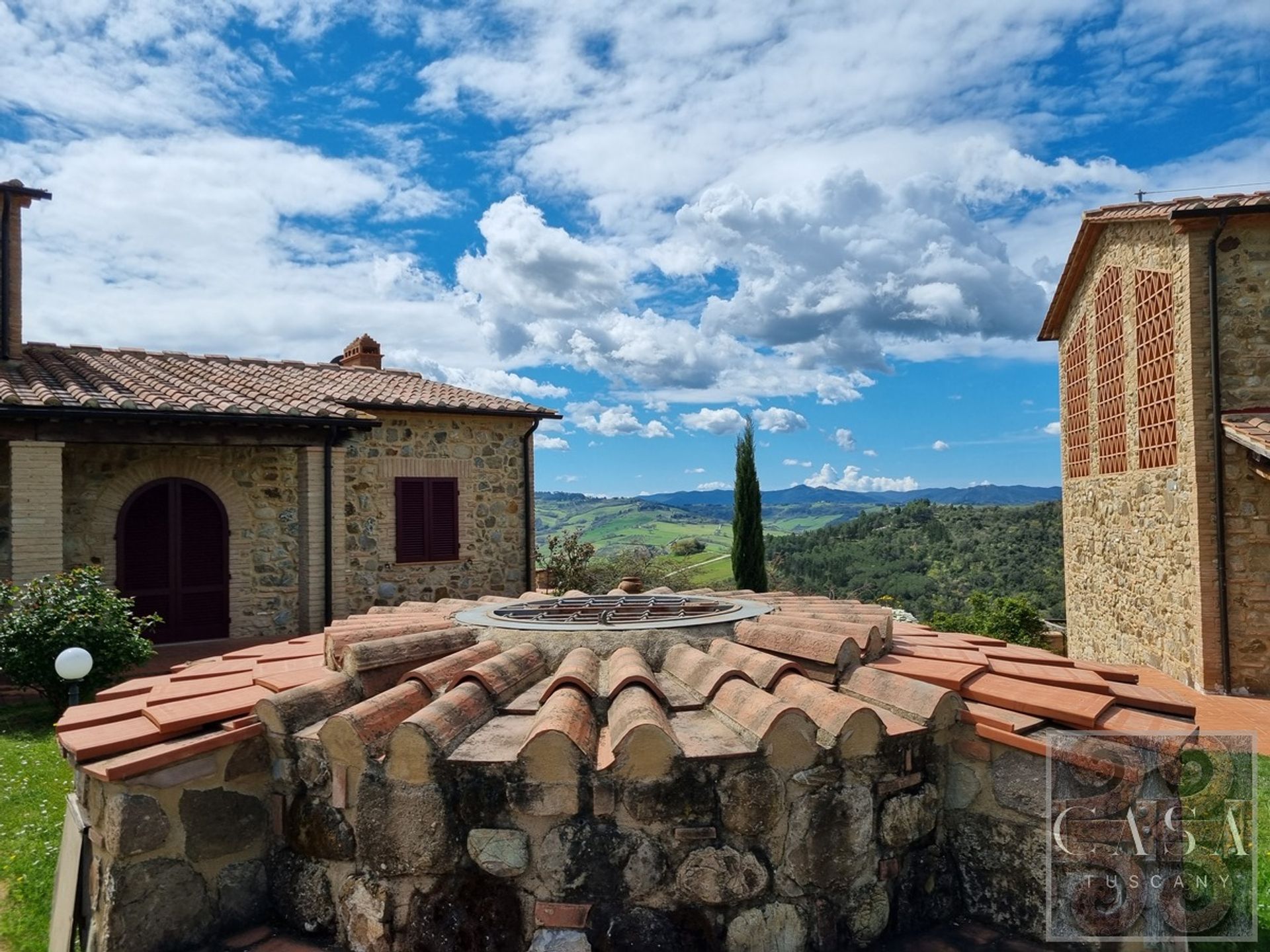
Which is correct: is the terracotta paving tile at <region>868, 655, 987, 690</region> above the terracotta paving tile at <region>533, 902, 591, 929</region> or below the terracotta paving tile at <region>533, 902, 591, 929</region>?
above

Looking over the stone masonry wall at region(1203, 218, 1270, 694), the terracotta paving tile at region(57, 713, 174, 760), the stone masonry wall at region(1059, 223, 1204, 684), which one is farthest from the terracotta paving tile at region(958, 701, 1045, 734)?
the stone masonry wall at region(1203, 218, 1270, 694)

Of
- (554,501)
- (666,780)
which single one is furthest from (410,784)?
(554,501)

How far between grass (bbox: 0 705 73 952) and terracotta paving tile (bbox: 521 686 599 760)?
9.62 feet

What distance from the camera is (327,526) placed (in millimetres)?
10992

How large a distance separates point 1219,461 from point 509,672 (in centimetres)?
893

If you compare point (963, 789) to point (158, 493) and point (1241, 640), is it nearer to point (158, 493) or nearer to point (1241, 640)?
point (1241, 640)

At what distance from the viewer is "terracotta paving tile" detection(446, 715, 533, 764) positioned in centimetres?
→ 286

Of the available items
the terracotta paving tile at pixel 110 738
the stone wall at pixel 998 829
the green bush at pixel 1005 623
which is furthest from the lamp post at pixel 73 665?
the green bush at pixel 1005 623

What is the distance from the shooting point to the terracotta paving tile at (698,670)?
3508mm

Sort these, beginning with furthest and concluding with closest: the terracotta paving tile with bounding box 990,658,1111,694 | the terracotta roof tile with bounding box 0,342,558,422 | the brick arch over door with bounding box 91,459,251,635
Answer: the brick arch over door with bounding box 91,459,251,635, the terracotta roof tile with bounding box 0,342,558,422, the terracotta paving tile with bounding box 990,658,1111,694

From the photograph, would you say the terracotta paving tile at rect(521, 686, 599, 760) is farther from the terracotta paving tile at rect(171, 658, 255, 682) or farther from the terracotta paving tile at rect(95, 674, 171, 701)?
the terracotta paving tile at rect(95, 674, 171, 701)

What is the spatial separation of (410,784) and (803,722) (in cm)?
149

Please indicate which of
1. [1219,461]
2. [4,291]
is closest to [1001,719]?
[1219,461]

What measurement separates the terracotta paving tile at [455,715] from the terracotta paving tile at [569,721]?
17 centimetres
